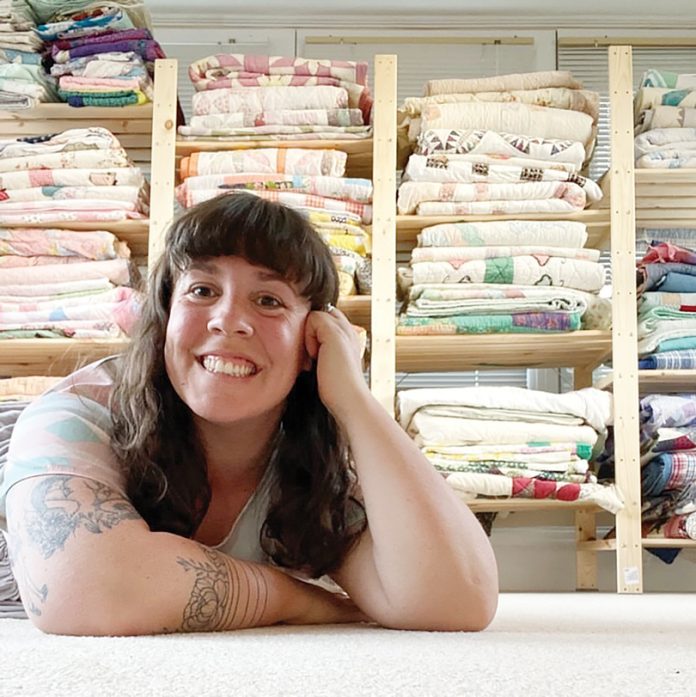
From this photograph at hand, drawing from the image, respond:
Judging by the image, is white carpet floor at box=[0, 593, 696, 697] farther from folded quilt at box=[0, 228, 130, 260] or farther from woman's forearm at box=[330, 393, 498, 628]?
folded quilt at box=[0, 228, 130, 260]

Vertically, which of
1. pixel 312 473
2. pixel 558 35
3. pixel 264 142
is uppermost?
pixel 558 35

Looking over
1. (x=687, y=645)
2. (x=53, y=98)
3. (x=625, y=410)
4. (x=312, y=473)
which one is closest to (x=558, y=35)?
(x=625, y=410)

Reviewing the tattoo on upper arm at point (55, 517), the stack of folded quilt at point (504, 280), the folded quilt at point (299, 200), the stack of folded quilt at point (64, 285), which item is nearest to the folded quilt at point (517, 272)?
the stack of folded quilt at point (504, 280)

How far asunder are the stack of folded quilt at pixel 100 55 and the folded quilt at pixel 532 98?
73 cm

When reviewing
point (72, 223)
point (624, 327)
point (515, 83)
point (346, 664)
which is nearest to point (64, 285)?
point (72, 223)

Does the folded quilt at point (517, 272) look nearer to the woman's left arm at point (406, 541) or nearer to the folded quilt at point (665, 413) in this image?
the folded quilt at point (665, 413)

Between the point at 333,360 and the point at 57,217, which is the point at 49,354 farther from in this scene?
Answer: the point at 333,360

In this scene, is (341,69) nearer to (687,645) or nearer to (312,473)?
(312,473)

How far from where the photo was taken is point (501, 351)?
A: 2760mm

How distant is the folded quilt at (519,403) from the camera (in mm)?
2496

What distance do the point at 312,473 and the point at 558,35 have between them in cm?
237

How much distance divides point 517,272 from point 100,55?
1.26 meters

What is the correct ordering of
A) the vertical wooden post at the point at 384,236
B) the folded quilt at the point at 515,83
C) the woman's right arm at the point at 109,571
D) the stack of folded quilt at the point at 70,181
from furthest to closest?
the folded quilt at the point at 515,83
the stack of folded quilt at the point at 70,181
the vertical wooden post at the point at 384,236
the woman's right arm at the point at 109,571

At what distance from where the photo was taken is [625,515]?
2.42 m
